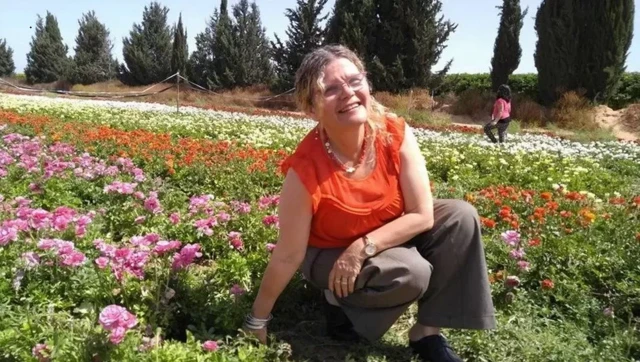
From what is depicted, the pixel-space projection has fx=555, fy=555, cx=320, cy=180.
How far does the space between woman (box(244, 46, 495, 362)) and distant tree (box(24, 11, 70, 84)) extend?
4845cm

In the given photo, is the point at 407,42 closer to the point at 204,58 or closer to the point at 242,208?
the point at 204,58

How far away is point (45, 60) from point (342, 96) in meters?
51.2

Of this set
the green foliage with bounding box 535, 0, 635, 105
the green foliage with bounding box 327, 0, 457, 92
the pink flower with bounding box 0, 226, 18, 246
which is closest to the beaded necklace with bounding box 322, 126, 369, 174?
the pink flower with bounding box 0, 226, 18, 246

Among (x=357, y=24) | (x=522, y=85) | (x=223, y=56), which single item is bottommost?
(x=522, y=85)

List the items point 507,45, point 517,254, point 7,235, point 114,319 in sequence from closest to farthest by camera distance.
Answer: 1. point 114,319
2. point 7,235
3. point 517,254
4. point 507,45

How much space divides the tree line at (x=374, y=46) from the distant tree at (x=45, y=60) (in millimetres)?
447

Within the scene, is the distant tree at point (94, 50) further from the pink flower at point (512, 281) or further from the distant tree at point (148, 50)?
the pink flower at point (512, 281)

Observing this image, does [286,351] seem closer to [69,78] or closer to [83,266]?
[83,266]

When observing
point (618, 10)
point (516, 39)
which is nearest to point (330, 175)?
point (618, 10)

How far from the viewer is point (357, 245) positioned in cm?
215

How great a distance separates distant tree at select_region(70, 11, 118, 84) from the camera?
43.7 meters

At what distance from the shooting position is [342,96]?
2.18 meters

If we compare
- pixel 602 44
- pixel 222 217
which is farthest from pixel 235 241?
pixel 602 44

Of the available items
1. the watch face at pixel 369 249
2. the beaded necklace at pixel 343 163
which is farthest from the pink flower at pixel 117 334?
the beaded necklace at pixel 343 163
